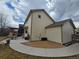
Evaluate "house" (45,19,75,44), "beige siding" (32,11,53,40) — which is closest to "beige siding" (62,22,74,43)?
"house" (45,19,75,44)

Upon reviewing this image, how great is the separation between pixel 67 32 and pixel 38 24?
6595mm

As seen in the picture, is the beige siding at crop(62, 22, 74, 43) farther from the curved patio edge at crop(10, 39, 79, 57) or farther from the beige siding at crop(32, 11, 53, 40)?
the beige siding at crop(32, 11, 53, 40)

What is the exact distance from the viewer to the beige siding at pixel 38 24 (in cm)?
2028

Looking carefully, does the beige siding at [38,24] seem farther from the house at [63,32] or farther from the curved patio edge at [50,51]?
the curved patio edge at [50,51]

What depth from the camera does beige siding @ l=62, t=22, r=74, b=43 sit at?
14992 mm

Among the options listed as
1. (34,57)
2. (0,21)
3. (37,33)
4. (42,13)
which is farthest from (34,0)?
(0,21)

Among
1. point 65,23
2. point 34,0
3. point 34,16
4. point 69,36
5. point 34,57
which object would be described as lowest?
point 34,57

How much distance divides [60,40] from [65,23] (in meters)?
2.43

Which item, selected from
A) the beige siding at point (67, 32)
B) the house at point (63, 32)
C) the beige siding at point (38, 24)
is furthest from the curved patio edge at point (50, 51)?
the beige siding at point (38, 24)

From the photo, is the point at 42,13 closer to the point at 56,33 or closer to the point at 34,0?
the point at 34,0

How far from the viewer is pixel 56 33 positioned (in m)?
16.1

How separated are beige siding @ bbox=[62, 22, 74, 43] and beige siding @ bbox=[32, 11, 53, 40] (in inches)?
238

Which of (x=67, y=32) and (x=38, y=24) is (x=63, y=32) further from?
(x=38, y=24)

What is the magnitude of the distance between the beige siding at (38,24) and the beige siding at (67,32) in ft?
19.8
